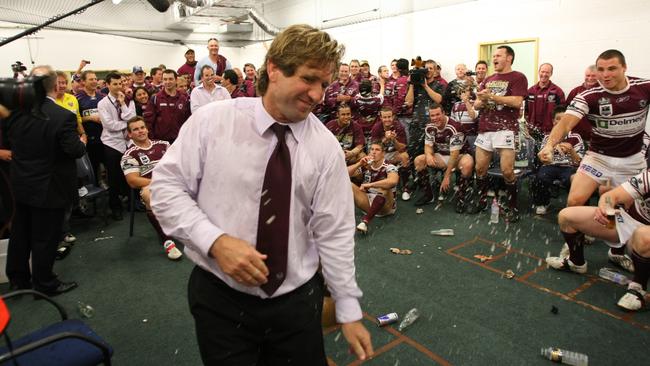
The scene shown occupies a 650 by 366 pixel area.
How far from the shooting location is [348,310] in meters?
1.36

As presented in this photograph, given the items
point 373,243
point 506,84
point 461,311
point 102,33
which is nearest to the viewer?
point 461,311

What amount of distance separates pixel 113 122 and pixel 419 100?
15.1ft

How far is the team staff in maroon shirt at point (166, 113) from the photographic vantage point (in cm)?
576

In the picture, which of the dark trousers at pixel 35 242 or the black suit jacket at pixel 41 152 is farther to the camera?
the dark trousers at pixel 35 242

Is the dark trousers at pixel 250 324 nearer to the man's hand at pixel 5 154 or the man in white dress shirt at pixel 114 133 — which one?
the man's hand at pixel 5 154

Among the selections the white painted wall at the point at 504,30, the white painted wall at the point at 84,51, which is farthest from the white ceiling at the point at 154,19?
the white painted wall at the point at 504,30

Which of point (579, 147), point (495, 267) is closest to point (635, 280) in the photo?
point (495, 267)

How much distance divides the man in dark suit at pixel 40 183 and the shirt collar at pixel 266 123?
8.56ft

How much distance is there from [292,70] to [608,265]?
12.4 ft

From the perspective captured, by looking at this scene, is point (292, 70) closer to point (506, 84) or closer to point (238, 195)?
point (238, 195)

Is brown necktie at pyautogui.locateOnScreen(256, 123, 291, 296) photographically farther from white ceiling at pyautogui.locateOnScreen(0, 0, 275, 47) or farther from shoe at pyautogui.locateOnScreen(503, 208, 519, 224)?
white ceiling at pyautogui.locateOnScreen(0, 0, 275, 47)

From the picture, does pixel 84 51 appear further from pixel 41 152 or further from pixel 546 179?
pixel 546 179

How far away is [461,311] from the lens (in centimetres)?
307

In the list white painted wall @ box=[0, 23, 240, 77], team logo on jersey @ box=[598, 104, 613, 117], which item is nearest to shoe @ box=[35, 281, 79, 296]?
team logo on jersey @ box=[598, 104, 613, 117]
